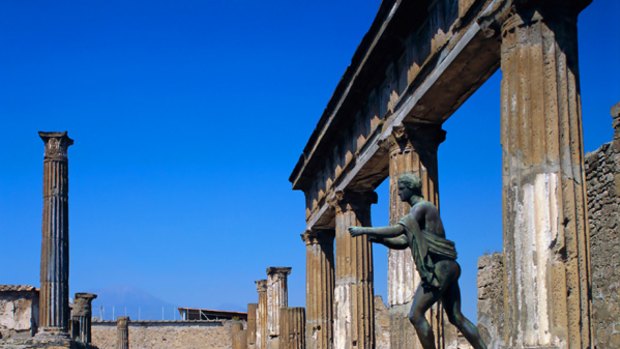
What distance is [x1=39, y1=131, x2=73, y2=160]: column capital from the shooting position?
27188 millimetres

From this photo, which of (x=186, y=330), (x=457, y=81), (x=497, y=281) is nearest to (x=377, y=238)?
(x=457, y=81)

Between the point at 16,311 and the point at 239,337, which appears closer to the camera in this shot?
the point at 16,311

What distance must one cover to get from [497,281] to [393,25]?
6.00m

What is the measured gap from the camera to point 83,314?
3703cm

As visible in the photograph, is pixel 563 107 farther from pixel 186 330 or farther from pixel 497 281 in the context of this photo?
pixel 186 330

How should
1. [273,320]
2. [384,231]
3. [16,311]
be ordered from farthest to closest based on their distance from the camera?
[273,320], [16,311], [384,231]

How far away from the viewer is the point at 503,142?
1013cm

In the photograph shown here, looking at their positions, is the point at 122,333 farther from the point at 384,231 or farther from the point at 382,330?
the point at 384,231

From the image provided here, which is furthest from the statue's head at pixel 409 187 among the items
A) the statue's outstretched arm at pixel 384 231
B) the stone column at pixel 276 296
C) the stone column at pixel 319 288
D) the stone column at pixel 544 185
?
the stone column at pixel 276 296

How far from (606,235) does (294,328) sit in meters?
14.0

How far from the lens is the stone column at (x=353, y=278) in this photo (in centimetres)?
1898

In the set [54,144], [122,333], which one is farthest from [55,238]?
[122,333]

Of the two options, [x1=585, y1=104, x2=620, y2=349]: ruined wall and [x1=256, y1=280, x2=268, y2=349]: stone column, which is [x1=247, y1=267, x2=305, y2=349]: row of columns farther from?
[x1=585, y1=104, x2=620, y2=349]: ruined wall

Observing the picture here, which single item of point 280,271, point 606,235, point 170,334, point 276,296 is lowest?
point 170,334
